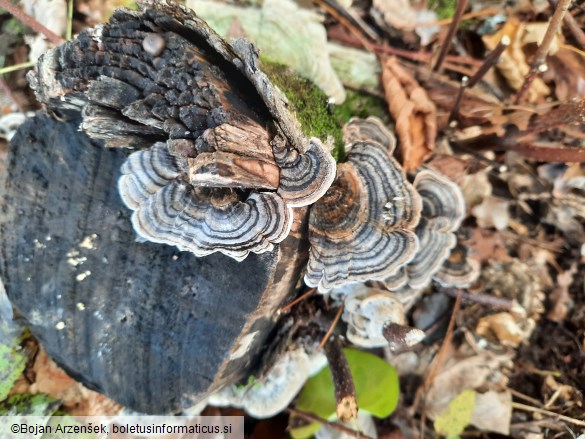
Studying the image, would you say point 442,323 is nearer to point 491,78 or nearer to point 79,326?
point 491,78

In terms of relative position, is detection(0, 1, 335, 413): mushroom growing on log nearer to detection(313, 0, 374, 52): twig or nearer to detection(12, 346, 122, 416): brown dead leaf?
detection(12, 346, 122, 416): brown dead leaf

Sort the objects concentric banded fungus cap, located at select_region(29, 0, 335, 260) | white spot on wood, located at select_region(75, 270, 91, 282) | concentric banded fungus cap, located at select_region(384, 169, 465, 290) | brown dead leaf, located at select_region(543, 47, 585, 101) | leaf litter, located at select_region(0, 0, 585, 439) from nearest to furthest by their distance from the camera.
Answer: concentric banded fungus cap, located at select_region(29, 0, 335, 260), white spot on wood, located at select_region(75, 270, 91, 282), concentric banded fungus cap, located at select_region(384, 169, 465, 290), leaf litter, located at select_region(0, 0, 585, 439), brown dead leaf, located at select_region(543, 47, 585, 101)

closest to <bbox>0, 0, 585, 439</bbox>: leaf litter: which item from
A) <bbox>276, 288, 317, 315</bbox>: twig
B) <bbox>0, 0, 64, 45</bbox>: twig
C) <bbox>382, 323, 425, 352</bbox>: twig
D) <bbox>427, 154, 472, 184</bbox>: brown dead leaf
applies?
<bbox>427, 154, 472, 184</bbox>: brown dead leaf

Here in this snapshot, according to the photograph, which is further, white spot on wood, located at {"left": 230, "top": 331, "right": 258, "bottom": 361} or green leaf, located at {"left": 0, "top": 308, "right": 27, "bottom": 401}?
green leaf, located at {"left": 0, "top": 308, "right": 27, "bottom": 401}

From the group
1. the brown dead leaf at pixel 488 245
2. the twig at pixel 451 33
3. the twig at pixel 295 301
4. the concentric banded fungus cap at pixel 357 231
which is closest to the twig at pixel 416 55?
the twig at pixel 451 33

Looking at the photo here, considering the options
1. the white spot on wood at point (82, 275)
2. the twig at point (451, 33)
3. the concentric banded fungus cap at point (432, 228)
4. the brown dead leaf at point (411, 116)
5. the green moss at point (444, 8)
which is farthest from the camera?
the green moss at point (444, 8)

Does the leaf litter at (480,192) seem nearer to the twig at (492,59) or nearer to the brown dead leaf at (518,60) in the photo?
the brown dead leaf at (518,60)
